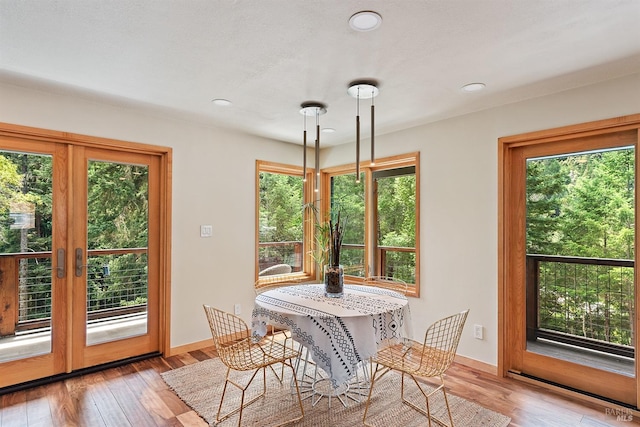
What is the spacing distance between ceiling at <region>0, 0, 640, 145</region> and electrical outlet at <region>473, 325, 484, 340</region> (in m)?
2.04

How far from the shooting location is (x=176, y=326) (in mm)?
3627

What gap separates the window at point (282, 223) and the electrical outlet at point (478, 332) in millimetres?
2304

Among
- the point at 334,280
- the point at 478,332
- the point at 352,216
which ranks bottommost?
the point at 478,332

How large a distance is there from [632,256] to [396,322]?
5.91 ft

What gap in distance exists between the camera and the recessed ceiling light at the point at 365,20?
5.85 ft

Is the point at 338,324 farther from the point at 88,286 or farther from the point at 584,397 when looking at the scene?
the point at 88,286

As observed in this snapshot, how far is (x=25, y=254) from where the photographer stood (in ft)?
9.43

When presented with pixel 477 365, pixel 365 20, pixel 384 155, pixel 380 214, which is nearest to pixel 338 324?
pixel 365 20

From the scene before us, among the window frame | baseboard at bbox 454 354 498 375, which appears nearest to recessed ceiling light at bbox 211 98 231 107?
the window frame

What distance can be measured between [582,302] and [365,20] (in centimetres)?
271

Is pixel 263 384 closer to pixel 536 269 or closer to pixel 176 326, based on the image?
pixel 176 326

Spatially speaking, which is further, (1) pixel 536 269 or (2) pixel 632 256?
(1) pixel 536 269

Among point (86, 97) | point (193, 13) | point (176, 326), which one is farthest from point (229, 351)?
point (86, 97)

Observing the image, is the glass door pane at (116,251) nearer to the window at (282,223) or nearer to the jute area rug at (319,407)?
the jute area rug at (319,407)
